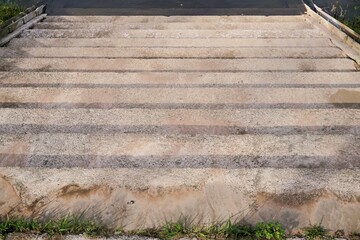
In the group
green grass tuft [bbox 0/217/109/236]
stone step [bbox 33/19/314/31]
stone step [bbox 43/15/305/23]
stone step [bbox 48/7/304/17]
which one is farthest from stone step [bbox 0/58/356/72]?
stone step [bbox 48/7/304/17]

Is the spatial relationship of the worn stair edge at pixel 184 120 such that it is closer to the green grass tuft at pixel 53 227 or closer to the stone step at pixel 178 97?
the stone step at pixel 178 97

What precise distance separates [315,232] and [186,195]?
3.20ft

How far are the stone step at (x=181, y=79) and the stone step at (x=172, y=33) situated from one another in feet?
6.33

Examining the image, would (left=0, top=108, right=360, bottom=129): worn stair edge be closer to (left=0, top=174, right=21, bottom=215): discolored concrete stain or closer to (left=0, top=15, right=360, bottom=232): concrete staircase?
(left=0, top=15, right=360, bottom=232): concrete staircase

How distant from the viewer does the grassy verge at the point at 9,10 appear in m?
8.59

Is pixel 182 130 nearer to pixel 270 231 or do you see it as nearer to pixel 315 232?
pixel 270 231

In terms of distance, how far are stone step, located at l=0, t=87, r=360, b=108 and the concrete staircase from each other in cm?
2

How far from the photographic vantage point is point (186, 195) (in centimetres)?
302

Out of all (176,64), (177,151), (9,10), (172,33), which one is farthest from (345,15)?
(9,10)

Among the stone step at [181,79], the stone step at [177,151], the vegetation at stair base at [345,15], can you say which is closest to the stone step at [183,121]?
the stone step at [177,151]

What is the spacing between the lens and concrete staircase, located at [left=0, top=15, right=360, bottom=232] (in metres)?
2.95

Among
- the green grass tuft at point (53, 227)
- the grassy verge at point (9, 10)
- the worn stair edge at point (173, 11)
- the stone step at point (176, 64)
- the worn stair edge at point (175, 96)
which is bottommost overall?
the green grass tuft at point (53, 227)

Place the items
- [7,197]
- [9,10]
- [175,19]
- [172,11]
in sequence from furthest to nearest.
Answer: [172,11] → [9,10] → [175,19] → [7,197]

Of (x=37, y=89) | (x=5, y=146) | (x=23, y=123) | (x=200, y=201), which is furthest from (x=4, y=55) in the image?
(x=200, y=201)
